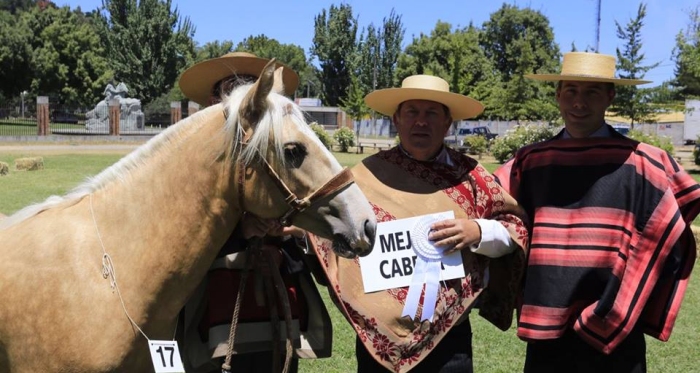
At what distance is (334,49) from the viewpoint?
55625 millimetres

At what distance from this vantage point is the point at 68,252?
2.39m

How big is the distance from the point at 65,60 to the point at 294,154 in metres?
55.8

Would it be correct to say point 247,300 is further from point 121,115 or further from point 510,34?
point 510,34

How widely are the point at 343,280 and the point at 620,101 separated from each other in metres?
30.6

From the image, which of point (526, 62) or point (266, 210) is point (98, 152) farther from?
point (526, 62)

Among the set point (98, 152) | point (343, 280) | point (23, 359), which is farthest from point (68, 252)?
point (98, 152)

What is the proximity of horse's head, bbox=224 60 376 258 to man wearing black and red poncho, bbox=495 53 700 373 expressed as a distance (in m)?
1.07

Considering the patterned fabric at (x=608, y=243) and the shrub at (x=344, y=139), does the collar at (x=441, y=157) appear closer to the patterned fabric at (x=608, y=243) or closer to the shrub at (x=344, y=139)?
the patterned fabric at (x=608, y=243)

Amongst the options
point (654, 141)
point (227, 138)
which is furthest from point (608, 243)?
point (654, 141)

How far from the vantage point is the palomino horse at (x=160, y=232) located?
233cm

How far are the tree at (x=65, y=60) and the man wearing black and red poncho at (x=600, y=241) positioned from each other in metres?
52.7

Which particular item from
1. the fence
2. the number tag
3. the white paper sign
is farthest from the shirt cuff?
the fence

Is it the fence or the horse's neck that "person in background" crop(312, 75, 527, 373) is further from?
the fence

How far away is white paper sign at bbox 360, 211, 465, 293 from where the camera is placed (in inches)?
113
